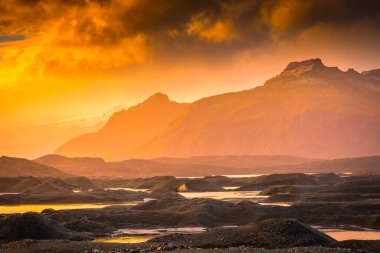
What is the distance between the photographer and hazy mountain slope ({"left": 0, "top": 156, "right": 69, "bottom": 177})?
497 ft

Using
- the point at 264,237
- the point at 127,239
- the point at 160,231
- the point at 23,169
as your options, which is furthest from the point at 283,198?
the point at 23,169

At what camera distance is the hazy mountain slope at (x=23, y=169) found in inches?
5965

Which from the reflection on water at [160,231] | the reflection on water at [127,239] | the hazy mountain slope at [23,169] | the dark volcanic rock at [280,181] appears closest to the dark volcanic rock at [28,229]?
the reflection on water at [127,239]

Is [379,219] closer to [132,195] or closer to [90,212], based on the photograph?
[90,212]

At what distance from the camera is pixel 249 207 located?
182 ft

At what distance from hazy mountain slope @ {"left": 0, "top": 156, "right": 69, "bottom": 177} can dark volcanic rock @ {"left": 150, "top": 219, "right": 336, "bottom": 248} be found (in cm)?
12074

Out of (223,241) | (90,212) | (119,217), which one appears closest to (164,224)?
(119,217)

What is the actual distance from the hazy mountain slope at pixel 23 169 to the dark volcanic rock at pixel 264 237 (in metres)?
121

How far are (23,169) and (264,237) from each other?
13240 centimetres

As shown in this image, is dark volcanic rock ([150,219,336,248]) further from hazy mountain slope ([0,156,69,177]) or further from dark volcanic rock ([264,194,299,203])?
hazy mountain slope ([0,156,69,177])

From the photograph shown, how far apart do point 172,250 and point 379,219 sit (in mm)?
26605

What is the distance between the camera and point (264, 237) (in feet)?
118

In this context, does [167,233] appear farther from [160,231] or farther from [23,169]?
[23,169]

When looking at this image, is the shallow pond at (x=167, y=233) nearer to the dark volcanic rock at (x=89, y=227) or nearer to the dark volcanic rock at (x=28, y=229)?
the dark volcanic rock at (x=89, y=227)
